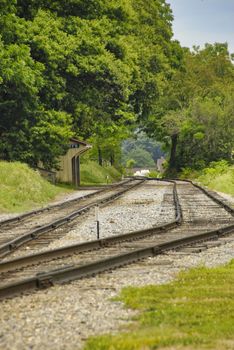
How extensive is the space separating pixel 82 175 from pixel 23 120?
2315 cm

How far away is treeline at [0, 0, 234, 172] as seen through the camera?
33219 mm

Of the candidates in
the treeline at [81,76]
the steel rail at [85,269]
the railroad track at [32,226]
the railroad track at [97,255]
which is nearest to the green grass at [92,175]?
the treeline at [81,76]

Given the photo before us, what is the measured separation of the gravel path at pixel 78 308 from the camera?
239 inches

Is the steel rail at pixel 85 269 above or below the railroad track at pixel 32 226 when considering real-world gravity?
above

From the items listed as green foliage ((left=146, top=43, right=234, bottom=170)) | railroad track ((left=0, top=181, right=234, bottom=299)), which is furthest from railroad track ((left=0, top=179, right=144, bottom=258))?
green foliage ((left=146, top=43, right=234, bottom=170))

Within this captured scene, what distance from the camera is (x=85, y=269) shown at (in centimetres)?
945

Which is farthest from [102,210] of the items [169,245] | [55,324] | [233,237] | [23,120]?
[55,324]

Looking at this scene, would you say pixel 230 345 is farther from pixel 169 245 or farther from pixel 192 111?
pixel 192 111

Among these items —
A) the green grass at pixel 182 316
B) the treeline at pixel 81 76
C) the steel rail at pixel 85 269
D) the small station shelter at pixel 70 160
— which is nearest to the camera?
the green grass at pixel 182 316

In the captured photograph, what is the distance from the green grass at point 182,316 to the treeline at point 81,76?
2228 cm

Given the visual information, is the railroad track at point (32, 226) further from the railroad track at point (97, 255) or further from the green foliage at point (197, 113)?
the green foliage at point (197, 113)

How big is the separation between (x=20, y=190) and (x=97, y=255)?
15949mm

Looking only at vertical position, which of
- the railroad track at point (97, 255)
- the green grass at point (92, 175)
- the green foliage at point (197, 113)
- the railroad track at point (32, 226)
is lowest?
the green grass at point (92, 175)

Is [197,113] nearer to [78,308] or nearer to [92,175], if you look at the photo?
[92,175]
